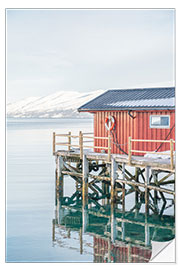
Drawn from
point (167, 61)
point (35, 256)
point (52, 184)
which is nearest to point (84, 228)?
point (35, 256)

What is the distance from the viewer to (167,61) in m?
56.4

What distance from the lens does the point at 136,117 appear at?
19.5 meters

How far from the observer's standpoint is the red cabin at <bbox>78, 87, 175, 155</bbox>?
61.5 feet

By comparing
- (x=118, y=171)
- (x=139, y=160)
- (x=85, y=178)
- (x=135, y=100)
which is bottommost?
(x=85, y=178)

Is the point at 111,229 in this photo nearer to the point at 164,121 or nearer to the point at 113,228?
the point at 113,228

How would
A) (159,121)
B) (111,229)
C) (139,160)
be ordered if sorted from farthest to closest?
(159,121), (139,160), (111,229)

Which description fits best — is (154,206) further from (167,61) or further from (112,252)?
(167,61)

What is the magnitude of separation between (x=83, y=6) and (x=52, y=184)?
20.3 metres

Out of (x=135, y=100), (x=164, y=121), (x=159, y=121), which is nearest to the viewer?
(x=164, y=121)

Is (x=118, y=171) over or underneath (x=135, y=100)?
underneath

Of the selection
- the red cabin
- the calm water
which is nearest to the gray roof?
the red cabin

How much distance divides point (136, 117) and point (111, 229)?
16.7ft

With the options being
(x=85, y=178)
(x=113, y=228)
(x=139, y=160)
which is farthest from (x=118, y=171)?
(x=113, y=228)

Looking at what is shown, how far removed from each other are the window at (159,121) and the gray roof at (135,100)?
0.55 metres
